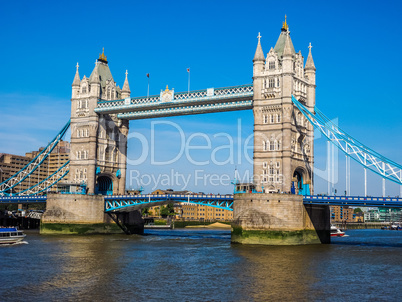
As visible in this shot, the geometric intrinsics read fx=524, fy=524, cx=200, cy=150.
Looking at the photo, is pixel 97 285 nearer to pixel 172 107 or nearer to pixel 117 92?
pixel 172 107

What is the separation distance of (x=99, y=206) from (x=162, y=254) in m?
32.7

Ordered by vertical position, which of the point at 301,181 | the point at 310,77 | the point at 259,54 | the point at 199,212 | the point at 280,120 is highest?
the point at 259,54

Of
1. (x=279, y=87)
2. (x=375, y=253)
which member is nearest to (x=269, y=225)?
(x=375, y=253)

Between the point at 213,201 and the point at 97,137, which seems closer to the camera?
the point at 213,201

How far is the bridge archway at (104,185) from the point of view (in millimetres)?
89750

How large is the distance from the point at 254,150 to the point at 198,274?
32752 mm

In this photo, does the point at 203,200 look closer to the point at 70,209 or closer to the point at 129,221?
the point at 129,221

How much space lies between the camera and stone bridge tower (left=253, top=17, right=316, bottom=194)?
219ft

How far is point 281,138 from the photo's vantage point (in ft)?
221

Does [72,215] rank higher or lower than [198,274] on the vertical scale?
higher

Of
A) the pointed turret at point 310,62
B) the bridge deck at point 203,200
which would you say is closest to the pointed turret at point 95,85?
the bridge deck at point 203,200

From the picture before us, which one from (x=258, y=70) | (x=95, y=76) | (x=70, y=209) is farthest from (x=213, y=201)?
(x=95, y=76)

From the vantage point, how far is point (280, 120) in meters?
67.7

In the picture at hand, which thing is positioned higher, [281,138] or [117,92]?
[117,92]
